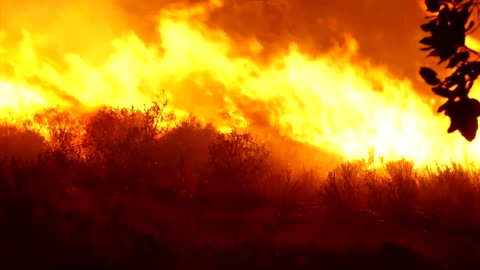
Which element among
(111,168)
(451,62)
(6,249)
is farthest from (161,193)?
(451,62)

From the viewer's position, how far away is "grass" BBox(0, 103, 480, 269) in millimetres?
11148

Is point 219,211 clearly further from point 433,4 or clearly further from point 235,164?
point 433,4

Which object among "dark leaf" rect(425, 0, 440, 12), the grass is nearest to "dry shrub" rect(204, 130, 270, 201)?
the grass

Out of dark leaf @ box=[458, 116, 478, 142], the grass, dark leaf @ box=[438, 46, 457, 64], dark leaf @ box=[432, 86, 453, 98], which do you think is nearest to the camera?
dark leaf @ box=[458, 116, 478, 142]

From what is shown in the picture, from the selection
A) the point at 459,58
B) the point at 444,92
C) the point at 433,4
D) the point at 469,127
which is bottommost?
the point at 469,127

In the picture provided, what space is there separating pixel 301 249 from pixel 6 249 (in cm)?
641

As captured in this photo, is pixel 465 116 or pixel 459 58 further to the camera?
pixel 459 58

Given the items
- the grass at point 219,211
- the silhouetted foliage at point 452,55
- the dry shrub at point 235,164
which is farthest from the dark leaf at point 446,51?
the dry shrub at point 235,164

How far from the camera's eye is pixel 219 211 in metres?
17.5

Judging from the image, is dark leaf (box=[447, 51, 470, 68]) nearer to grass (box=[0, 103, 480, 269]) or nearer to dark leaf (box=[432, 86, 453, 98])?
dark leaf (box=[432, 86, 453, 98])

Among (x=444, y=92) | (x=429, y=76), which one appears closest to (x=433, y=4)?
(x=429, y=76)

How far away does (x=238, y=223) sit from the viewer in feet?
51.5

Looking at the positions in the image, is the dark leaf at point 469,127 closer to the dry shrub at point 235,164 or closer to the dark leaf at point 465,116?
the dark leaf at point 465,116

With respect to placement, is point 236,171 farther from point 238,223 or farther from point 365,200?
point 238,223
